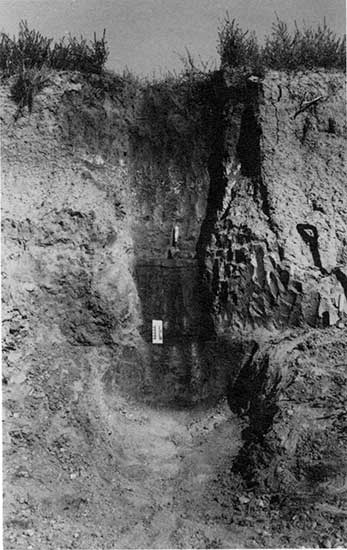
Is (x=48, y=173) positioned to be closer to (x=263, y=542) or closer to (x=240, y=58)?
(x=240, y=58)

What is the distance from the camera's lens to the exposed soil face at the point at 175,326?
286 inches

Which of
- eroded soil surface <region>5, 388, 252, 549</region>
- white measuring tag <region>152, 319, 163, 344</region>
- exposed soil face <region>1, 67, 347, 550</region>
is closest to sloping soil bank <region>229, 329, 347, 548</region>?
exposed soil face <region>1, 67, 347, 550</region>

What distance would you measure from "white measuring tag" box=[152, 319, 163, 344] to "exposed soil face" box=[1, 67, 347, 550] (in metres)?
0.11

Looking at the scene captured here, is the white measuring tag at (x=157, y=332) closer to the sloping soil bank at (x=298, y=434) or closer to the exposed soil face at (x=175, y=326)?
the exposed soil face at (x=175, y=326)

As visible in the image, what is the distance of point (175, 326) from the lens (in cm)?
1045

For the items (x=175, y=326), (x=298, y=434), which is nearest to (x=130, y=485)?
(x=298, y=434)

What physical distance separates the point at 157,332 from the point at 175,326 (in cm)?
34

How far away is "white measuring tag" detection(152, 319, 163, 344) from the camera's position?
1027 centimetres

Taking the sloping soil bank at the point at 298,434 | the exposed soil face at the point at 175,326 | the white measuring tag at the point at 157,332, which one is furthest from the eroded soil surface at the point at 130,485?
the white measuring tag at the point at 157,332

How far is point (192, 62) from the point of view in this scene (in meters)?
12.4

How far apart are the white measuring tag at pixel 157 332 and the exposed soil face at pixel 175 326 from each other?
113mm

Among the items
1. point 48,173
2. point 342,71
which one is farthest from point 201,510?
point 342,71

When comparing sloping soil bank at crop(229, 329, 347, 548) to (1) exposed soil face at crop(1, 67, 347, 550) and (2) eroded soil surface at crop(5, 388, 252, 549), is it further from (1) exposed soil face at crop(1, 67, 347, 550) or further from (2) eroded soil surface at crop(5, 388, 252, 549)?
(2) eroded soil surface at crop(5, 388, 252, 549)

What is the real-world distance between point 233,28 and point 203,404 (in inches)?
295
